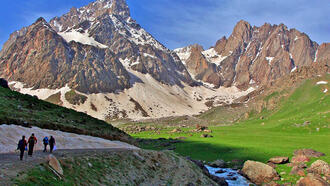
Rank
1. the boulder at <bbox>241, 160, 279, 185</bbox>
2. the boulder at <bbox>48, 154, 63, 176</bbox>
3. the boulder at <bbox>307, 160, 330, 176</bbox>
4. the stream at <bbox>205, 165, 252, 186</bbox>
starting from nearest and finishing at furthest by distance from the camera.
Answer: the boulder at <bbox>48, 154, 63, 176</bbox> < the boulder at <bbox>307, 160, 330, 176</bbox> < the boulder at <bbox>241, 160, 279, 185</bbox> < the stream at <bbox>205, 165, 252, 186</bbox>

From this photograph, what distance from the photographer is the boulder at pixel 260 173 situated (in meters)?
39.6

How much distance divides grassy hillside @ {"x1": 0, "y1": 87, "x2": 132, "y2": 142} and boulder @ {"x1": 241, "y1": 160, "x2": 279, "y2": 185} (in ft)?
91.5

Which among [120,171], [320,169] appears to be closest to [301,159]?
[320,169]

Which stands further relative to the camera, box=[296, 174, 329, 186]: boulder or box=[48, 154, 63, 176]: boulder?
box=[296, 174, 329, 186]: boulder

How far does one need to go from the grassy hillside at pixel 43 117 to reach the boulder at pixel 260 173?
2788 cm

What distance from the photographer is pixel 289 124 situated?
120m

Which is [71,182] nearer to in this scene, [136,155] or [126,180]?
[126,180]

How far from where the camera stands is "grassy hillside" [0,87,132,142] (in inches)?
1544

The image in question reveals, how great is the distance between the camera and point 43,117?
45125 mm

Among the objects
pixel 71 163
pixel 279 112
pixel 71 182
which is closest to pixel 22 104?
pixel 71 163

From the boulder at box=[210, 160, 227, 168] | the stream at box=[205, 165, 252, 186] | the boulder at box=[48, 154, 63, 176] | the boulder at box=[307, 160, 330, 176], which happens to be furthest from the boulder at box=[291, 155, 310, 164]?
the boulder at box=[48, 154, 63, 176]

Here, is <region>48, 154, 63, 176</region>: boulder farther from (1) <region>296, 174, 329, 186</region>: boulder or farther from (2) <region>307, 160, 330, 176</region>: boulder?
(2) <region>307, 160, 330, 176</region>: boulder

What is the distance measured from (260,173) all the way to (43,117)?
38.4 metres

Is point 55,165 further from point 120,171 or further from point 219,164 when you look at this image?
point 219,164
